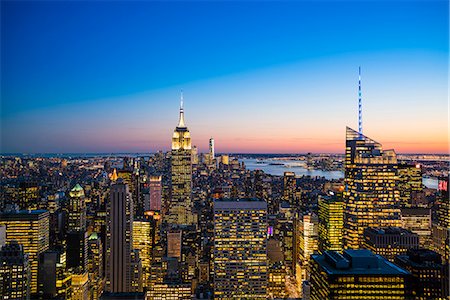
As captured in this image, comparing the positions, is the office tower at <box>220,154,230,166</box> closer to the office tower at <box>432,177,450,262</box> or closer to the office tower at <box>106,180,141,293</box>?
the office tower at <box>106,180,141,293</box>

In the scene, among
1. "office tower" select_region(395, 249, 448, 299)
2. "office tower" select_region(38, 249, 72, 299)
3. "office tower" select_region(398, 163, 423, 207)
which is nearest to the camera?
"office tower" select_region(395, 249, 448, 299)

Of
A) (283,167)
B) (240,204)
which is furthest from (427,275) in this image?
(283,167)

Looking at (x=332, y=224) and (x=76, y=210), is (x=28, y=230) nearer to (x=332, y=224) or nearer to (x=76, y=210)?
(x=76, y=210)

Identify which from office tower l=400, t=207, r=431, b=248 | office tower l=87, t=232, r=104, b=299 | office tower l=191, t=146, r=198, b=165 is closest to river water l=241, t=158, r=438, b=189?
office tower l=400, t=207, r=431, b=248

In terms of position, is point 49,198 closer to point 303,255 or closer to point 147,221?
point 147,221

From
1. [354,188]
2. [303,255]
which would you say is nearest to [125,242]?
[303,255]

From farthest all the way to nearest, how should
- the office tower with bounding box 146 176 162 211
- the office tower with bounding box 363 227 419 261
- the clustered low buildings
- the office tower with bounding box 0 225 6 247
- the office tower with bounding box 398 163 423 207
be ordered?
1. the office tower with bounding box 146 176 162 211
2. the office tower with bounding box 398 163 423 207
3. the office tower with bounding box 363 227 419 261
4. the office tower with bounding box 0 225 6 247
5. the clustered low buildings

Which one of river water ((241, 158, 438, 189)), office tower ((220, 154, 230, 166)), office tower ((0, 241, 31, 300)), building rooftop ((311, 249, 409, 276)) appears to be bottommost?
office tower ((0, 241, 31, 300))
